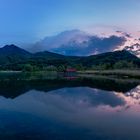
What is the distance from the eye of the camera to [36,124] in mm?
22984

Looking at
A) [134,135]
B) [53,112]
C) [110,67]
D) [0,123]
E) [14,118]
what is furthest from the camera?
[110,67]

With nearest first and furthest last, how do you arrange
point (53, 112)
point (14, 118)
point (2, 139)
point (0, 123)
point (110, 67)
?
1. point (2, 139)
2. point (0, 123)
3. point (14, 118)
4. point (53, 112)
5. point (110, 67)

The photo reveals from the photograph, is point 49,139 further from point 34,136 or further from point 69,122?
point 69,122

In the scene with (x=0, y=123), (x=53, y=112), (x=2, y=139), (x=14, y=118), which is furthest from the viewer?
(x=53, y=112)

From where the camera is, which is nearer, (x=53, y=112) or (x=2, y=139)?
(x=2, y=139)

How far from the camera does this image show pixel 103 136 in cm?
1930

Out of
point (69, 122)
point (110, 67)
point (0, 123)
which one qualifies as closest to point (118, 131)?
point (69, 122)

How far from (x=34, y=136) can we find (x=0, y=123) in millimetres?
4842

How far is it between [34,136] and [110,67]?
139391 millimetres

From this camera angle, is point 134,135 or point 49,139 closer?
point 49,139

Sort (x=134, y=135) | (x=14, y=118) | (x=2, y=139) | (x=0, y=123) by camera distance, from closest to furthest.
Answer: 1. (x=2, y=139)
2. (x=134, y=135)
3. (x=0, y=123)
4. (x=14, y=118)

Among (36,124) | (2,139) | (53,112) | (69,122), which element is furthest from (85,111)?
(2,139)

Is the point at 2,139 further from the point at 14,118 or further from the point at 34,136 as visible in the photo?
the point at 14,118

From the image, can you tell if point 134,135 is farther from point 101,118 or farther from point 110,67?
point 110,67
